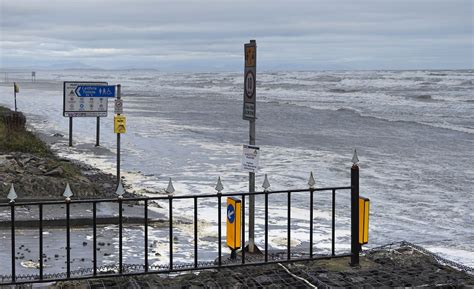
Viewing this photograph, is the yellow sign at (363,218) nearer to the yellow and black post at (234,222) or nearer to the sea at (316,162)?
the yellow and black post at (234,222)

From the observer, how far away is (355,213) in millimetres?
8102

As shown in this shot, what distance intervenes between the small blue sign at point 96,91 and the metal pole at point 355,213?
881cm

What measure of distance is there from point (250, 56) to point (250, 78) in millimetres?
277

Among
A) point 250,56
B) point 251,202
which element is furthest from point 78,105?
point 250,56

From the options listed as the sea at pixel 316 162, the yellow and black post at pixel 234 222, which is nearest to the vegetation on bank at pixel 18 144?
the sea at pixel 316 162

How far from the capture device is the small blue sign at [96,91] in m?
15.9

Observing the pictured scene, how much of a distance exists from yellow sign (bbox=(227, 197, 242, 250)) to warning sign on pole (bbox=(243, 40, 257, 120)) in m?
1.40

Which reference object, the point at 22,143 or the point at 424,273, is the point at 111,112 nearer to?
the point at 22,143

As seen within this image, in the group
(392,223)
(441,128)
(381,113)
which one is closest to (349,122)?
(441,128)

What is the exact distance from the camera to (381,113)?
4066 centimetres

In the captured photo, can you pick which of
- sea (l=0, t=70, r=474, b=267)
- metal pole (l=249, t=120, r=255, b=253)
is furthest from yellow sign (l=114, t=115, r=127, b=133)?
metal pole (l=249, t=120, r=255, b=253)

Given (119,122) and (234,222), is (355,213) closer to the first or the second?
(234,222)

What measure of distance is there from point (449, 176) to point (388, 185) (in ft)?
7.51

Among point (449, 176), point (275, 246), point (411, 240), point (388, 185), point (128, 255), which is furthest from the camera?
point (449, 176)
